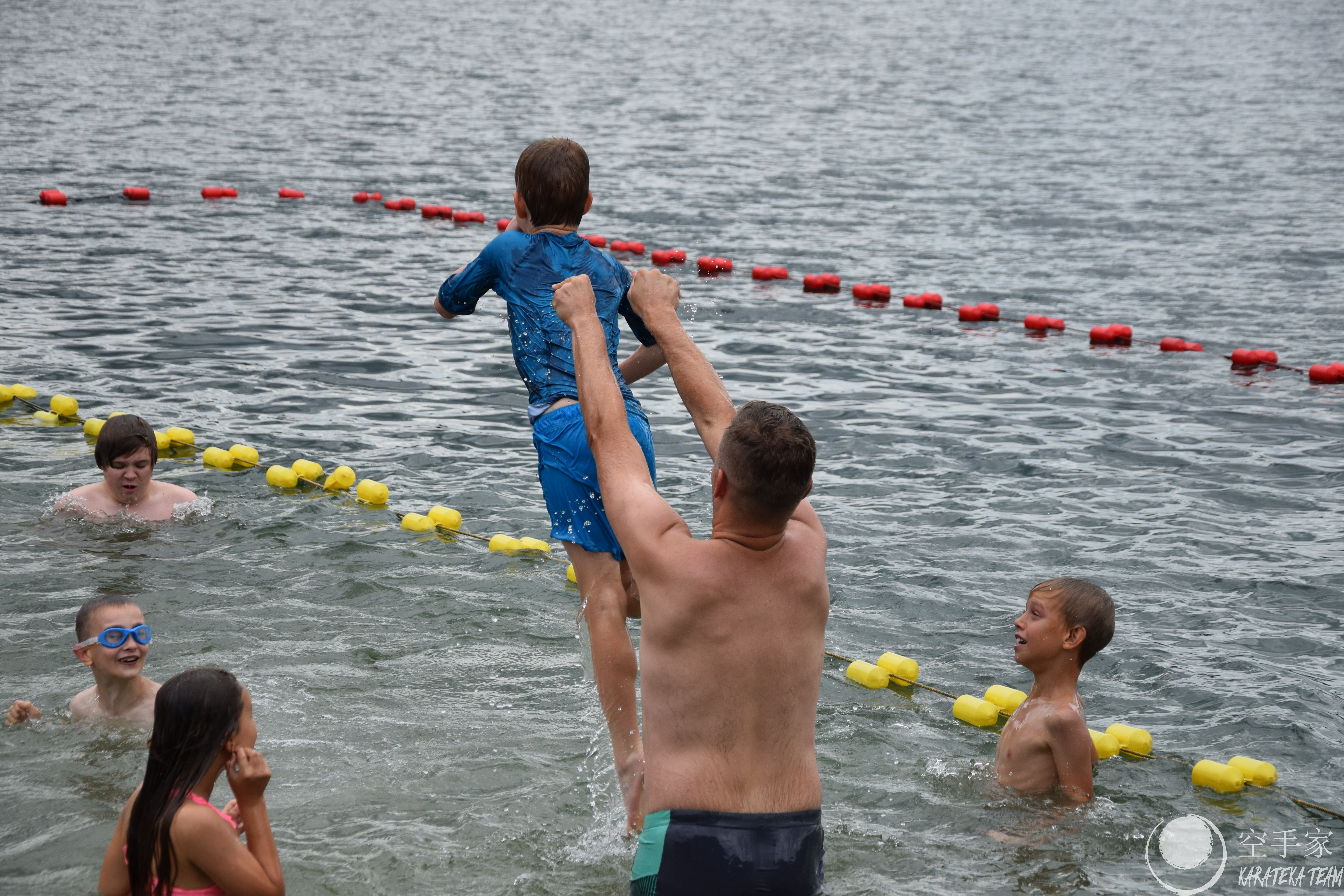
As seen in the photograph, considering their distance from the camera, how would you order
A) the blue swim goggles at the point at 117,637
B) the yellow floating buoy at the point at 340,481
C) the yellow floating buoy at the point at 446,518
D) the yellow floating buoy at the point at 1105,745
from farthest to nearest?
the yellow floating buoy at the point at 340,481 < the yellow floating buoy at the point at 446,518 < the yellow floating buoy at the point at 1105,745 < the blue swim goggles at the point at 117,637

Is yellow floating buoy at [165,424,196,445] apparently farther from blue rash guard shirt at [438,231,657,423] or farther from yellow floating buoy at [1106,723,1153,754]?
yellow floating buoy at [1106,723,1153,754]

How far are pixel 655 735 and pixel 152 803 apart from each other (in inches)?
63.7

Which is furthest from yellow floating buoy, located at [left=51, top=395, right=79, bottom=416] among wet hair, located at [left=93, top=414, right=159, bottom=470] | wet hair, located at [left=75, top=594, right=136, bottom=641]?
wet hair, located at [left=75, top=594, right=136, bottom=641]

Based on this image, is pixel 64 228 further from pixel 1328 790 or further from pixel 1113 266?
pixel 1328 790

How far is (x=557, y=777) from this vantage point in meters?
5.74

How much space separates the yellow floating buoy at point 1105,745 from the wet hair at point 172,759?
157 inches

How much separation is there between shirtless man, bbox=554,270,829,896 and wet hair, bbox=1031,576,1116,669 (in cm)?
227

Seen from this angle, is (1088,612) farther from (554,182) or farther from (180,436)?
(180,436)

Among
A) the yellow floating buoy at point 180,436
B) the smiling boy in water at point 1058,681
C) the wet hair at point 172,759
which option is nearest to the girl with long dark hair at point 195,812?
the wet hair at point 172,759

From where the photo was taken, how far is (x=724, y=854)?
3447 millimetres

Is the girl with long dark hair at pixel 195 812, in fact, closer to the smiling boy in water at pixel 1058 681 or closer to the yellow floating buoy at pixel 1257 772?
the smiling boy in water at pixel 1058 681

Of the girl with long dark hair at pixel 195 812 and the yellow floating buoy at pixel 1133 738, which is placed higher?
the girl with long dark hair at pixel 195 812

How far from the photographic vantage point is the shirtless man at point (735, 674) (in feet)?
11.3

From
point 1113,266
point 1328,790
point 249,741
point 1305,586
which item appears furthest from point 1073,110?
point 249,741
